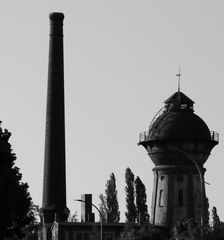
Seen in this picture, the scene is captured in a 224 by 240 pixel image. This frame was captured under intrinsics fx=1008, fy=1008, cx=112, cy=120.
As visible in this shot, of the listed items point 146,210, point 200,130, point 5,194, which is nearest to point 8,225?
point 5,194

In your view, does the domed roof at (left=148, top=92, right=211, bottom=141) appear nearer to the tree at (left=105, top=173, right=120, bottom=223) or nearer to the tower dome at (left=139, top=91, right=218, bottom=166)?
the tower dome at (left=139, top=91, right=218, bottom=166)

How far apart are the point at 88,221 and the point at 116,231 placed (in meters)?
5.13

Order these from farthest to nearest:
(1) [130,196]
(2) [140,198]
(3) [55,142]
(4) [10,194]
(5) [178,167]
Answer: (1) [130,196] < (2) [140,198] < (3) [55,142] < (5) [178,167] < (4) [10,194]

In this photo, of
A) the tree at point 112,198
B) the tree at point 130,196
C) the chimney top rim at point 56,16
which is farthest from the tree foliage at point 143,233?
the tree at point 112,198

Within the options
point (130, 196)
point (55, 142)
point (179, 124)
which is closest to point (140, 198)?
point (130, 196)

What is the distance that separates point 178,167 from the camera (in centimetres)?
9638

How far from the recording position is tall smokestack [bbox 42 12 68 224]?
102 m

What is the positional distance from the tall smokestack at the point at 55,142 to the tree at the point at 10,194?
44716mm

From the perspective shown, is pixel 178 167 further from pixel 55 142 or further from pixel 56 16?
pixel 56 16

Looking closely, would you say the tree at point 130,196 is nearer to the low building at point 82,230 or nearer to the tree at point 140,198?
the tree at point 140,198

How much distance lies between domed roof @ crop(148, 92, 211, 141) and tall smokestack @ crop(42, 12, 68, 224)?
9.89 meters

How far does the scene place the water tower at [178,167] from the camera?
96125 mm

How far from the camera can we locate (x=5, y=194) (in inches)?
2093

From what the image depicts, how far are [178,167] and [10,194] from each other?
147 ft
